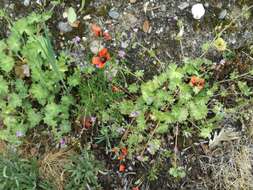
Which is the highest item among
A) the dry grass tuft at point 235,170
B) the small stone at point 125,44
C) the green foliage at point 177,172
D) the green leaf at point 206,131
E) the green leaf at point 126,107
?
the small stone at point 125,44

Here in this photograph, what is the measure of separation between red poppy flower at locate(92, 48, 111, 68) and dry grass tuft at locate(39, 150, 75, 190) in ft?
2.04

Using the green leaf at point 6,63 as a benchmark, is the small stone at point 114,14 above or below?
above

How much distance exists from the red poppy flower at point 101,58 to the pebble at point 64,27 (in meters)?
0.29

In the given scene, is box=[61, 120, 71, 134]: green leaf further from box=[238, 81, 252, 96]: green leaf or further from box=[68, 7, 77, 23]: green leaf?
box=[238, 81, 252, 96]: green leaf

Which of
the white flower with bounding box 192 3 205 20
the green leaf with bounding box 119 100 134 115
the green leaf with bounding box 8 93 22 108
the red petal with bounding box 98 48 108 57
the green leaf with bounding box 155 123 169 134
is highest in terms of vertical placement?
the white flower with bounding box 192 3 205 20

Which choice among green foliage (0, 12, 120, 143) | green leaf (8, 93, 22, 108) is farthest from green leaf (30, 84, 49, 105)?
green leaf (8, 93, 22, 108)

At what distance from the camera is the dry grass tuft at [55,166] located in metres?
3.08

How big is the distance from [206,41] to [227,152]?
0.76 m

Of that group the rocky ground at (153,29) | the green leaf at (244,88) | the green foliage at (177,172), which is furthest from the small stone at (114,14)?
the green foliage at (177,172)

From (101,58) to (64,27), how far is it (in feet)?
1.18

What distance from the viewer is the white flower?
3018 mm

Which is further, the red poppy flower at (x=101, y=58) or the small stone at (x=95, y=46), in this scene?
the small stone at (x=95, y=46)

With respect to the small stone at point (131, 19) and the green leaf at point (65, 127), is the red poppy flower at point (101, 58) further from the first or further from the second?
the green leaf at point (65, 127)

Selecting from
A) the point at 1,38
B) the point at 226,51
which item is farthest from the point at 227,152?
the point at 1,38
